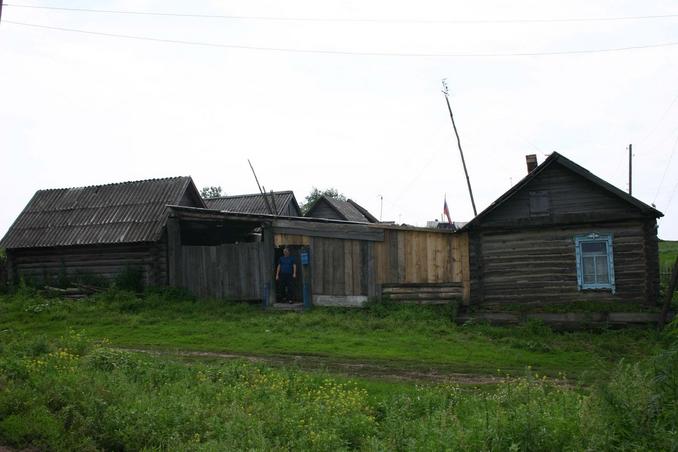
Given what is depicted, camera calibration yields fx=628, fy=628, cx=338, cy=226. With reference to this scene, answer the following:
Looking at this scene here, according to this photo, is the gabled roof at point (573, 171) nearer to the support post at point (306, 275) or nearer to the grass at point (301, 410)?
the support post at point (306, 275)

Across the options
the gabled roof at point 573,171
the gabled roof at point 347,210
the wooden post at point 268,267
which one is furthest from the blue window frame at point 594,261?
the gabled roof at point 347,210

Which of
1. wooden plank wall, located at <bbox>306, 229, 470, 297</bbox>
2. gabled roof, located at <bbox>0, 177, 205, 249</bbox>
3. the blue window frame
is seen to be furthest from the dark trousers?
the blue window frame

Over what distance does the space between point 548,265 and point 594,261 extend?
1186 millimetres

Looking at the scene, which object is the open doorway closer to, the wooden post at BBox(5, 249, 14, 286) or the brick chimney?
the brick chimney

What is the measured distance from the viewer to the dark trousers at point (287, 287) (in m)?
19.8

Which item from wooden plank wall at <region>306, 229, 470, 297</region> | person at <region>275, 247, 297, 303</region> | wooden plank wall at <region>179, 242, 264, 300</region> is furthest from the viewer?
wooden plank wall at <region>179, 242, 264, 300</region>

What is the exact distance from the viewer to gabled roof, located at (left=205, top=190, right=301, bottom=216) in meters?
35.2

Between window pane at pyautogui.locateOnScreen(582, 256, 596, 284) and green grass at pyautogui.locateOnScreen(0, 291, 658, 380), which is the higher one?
window pane at pyautogui.locateOnScreen(582, 256, 596, 284)

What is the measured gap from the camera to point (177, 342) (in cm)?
1405

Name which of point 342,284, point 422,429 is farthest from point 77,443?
point 342,284

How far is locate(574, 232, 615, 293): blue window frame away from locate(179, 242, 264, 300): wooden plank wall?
9.33 m

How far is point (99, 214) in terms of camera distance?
23406mm

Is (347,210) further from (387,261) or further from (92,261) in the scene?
(387,261)

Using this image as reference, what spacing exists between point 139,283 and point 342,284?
7262mm
